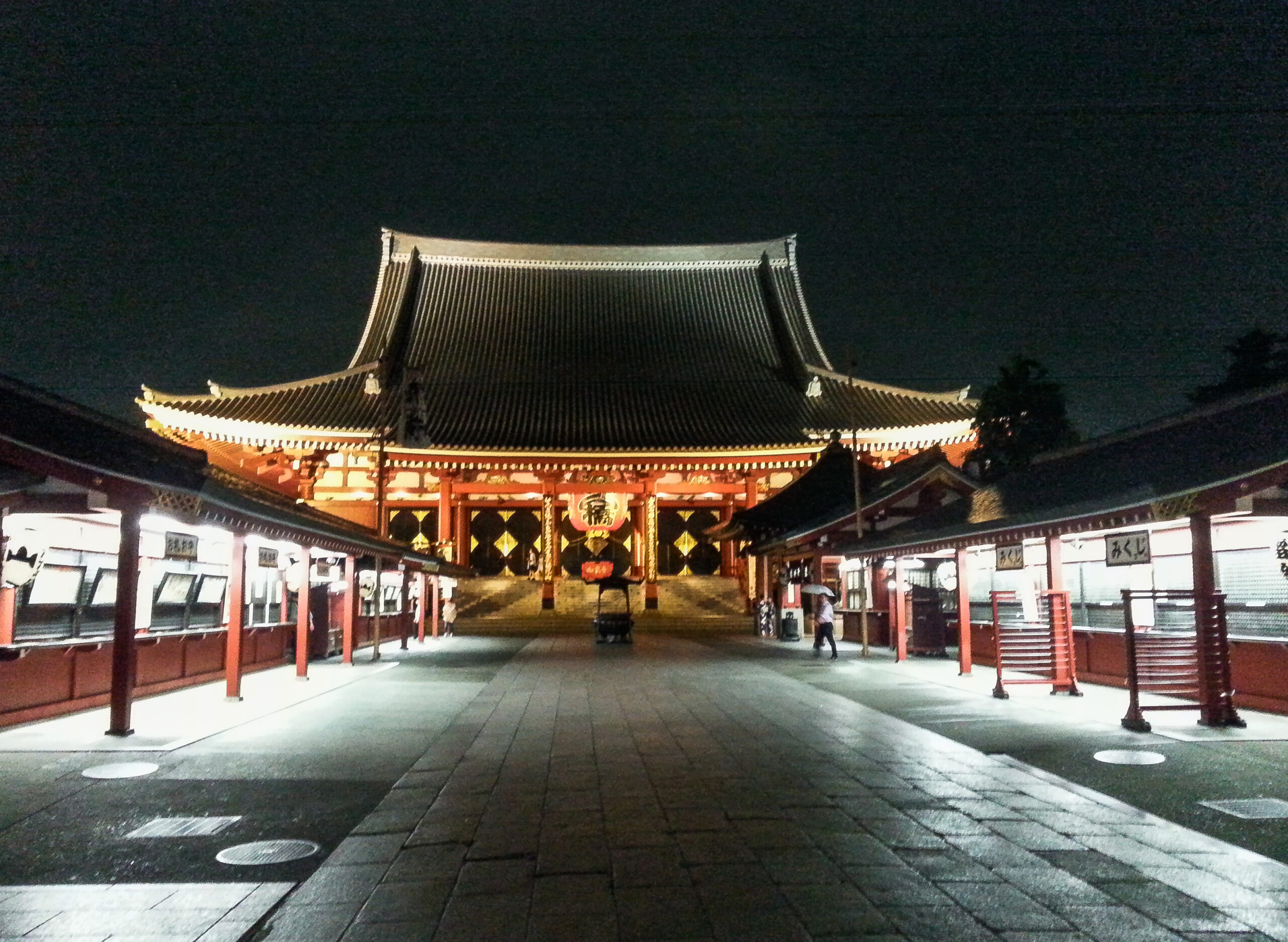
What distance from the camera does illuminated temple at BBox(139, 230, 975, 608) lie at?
31.0 meters

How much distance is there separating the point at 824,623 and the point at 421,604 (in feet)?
38.2

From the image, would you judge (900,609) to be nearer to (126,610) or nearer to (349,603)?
(349,603)

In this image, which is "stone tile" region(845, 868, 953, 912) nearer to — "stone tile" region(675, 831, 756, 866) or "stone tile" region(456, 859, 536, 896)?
"stone tile" region(675, 831, 756, 866)

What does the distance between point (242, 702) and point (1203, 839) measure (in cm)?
1119

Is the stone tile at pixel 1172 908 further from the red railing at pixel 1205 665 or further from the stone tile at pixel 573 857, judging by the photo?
the red railing at pixel 1205 665

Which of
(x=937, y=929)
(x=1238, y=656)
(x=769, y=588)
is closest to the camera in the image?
(x=937, y=929)

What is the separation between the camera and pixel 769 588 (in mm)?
31766

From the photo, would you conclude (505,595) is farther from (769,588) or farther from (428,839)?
(428,839)

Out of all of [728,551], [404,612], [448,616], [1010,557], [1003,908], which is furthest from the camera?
[728,551]

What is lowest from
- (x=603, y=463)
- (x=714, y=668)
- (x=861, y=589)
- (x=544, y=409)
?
(x=714, y=668)

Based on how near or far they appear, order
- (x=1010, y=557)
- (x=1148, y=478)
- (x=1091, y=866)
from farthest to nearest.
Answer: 1. (x=1010, y=557)
2. (x=1148, y=478)
3. (x=1091, y=866)

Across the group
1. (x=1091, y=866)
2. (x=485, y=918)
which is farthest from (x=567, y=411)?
(x=485, y=918)

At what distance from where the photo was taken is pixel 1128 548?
10.8 metres

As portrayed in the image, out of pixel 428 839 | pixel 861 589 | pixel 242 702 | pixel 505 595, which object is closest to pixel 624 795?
pixel 428 839
